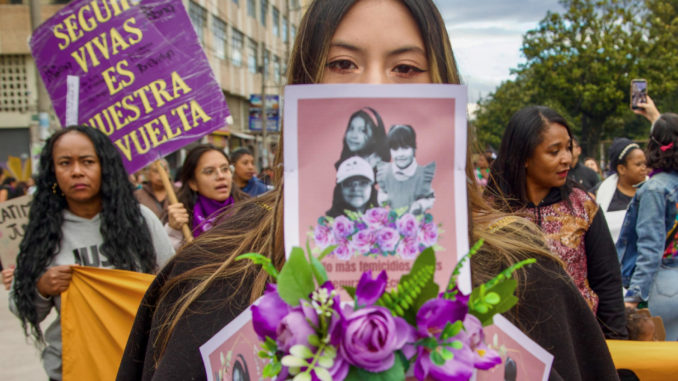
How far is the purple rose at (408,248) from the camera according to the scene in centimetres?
99

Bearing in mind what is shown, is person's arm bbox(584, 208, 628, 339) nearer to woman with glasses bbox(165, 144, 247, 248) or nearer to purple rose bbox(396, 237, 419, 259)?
purple rose bbox(396, 237, 419, 259)

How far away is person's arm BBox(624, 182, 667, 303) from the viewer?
3.46m

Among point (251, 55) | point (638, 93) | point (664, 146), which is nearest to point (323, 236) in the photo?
point (664, 146)

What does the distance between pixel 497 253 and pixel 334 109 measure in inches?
22.3

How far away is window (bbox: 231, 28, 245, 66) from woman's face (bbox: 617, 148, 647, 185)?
2606 centimetres

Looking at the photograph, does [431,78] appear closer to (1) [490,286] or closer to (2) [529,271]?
(2) [529,271]

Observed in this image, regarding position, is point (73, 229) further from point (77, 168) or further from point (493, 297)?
point (493, 297)

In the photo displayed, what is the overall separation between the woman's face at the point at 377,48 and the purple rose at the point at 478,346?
567mm

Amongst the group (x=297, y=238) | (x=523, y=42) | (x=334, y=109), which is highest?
(x=523, y=42)

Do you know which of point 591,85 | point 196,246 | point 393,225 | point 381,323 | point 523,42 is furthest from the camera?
point 523,42

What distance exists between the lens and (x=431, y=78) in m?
1.38

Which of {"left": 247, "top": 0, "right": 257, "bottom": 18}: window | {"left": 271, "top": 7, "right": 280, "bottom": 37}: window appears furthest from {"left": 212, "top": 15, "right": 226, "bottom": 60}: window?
{"left": 271, "top": 7, "right": 280, "bottom": 37}: window

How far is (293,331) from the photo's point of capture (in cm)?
88

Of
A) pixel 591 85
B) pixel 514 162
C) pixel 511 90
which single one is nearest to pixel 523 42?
pixel 591 85
